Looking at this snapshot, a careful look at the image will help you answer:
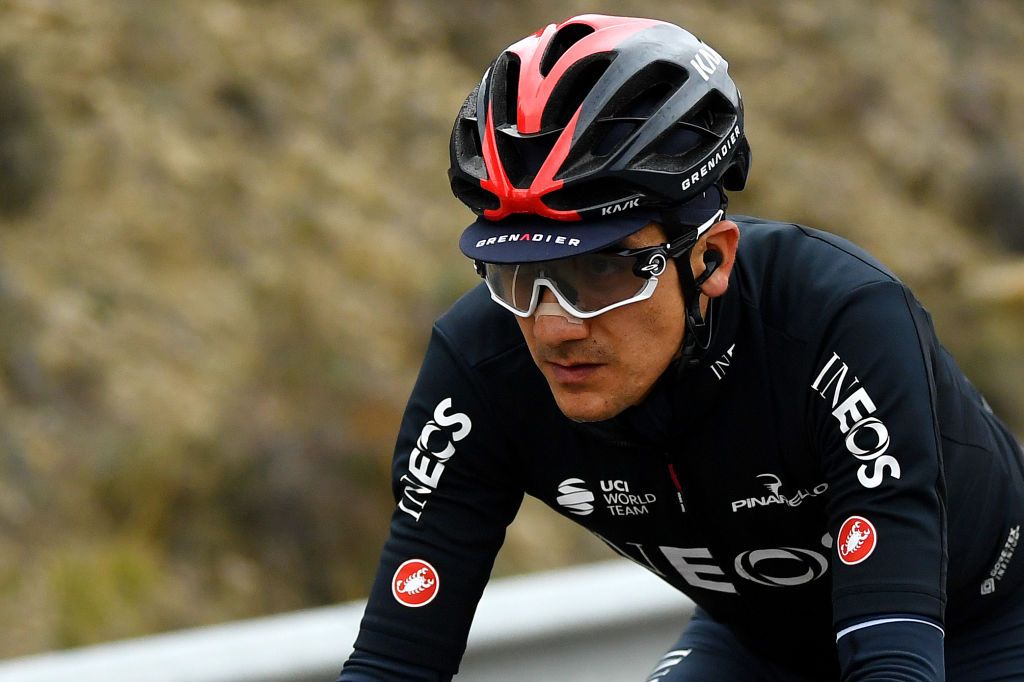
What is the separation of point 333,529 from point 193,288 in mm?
2499

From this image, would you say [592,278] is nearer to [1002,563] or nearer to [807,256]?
[807,256]

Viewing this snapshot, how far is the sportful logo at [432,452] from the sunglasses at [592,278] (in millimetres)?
356

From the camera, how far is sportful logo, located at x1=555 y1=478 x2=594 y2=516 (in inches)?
116

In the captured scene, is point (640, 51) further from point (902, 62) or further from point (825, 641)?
point (902, 62)

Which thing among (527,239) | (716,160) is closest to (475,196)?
(527,239)

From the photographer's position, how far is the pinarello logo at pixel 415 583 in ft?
9.21

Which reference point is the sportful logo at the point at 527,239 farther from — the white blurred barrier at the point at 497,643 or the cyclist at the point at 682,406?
the white blurred barrier at the point at 497,643

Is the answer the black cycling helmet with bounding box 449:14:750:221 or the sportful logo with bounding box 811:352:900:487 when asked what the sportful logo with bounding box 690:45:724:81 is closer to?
the black cycling helmet with bounding box 449:14:750:221

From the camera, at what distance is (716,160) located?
8.76 ft

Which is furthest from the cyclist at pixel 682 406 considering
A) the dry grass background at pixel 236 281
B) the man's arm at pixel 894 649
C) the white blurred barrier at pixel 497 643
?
the dry grass background at pixel 236 281

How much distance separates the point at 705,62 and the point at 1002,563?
4.08 ft

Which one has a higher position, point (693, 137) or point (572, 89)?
point (572, 89)

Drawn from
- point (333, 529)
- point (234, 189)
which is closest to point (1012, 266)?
point (234, 189)

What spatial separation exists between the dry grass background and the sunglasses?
4.54 meters
